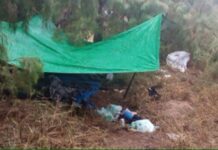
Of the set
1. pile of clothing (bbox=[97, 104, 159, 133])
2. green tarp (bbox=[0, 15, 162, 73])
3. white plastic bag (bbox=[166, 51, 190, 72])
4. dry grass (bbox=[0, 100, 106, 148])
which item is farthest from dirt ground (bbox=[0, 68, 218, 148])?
white plastic bag (bbox=[166, 51, 190, 72])

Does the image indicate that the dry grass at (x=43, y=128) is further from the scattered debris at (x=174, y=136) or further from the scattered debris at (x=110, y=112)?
the scattered debris at (x=174, y=136)

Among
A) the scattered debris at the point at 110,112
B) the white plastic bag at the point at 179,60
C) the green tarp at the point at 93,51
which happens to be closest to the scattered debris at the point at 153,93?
the green tarp at the point at 93,51

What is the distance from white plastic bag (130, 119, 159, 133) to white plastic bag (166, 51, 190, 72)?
358 cm

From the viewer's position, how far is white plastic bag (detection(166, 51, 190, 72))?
26.2 ft

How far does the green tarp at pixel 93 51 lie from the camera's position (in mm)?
4668

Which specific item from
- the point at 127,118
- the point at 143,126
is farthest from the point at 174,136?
the point at 127,118

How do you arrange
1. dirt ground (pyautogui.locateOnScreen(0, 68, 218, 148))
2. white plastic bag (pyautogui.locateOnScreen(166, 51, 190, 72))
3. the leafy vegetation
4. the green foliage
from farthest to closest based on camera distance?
white plastic bag (pyautogui.locateOnScreen(166, 51, 190, 72)) < dirt ground (pyautogui.locateOnScreen(0, 68, 218, 148)) < the green foliage < the leafy vegetation

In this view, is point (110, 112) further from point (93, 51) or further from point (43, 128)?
point (43, 128)

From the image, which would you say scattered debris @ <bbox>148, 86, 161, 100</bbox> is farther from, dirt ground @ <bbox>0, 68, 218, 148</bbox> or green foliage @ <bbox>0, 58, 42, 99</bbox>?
green foliage @ <bbox>0, 58, 42, 99</bbox>

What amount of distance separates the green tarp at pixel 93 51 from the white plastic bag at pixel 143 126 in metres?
0.69

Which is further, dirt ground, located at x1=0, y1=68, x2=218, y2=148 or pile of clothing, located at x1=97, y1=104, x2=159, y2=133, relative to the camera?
pile of clothing, located at x1=97, y1=104, x2=159, y2=133

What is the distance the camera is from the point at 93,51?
5.09 metres

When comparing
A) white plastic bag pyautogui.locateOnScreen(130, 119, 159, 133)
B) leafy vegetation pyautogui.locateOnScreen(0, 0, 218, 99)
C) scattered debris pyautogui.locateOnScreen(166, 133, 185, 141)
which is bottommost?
scattered debris pyautogui.locateOnScreen(166, 133, 185, 141)

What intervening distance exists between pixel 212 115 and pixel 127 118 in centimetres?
136
